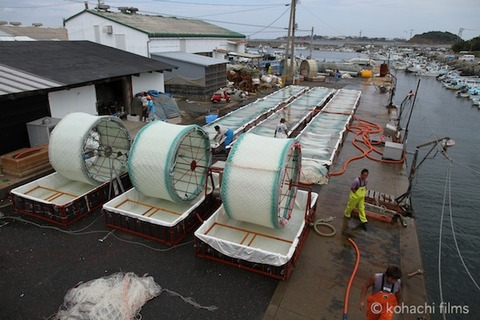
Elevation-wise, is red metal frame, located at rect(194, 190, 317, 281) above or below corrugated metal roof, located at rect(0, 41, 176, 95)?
below

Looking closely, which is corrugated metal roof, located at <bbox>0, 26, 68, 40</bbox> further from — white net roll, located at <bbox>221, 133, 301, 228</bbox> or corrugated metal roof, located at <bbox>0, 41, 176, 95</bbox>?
white net roll, located at <bbox>221, 133, 301, 228</bbox>

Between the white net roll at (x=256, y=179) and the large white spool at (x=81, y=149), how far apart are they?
15.4 ft

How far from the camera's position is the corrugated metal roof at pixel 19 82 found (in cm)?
1219

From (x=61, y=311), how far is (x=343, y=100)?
26.4 m

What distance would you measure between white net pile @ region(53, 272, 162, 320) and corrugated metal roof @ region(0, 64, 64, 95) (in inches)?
342

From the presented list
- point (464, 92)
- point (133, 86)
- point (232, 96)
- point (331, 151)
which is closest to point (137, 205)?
point (331, 151)

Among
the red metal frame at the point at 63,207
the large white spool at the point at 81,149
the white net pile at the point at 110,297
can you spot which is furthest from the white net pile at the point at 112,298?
the large white spool at the point at 81,149

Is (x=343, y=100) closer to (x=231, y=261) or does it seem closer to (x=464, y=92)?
(x=231, y=261)

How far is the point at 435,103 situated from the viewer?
43250 mm

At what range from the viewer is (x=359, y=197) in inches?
375

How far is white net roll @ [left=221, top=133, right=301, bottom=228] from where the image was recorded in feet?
25.8

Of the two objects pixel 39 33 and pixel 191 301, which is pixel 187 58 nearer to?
pixel 191 301

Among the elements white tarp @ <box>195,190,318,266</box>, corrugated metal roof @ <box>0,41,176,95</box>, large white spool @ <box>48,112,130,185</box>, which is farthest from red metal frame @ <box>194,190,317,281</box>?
corrugated metal roof @ <box>0,41,176,95</box>

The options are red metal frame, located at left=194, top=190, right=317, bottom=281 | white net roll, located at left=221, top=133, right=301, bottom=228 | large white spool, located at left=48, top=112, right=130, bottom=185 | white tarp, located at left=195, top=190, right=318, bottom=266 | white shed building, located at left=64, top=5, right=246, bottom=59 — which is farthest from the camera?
white shed building, located at left=64, top=5, right=246, bottom=59
